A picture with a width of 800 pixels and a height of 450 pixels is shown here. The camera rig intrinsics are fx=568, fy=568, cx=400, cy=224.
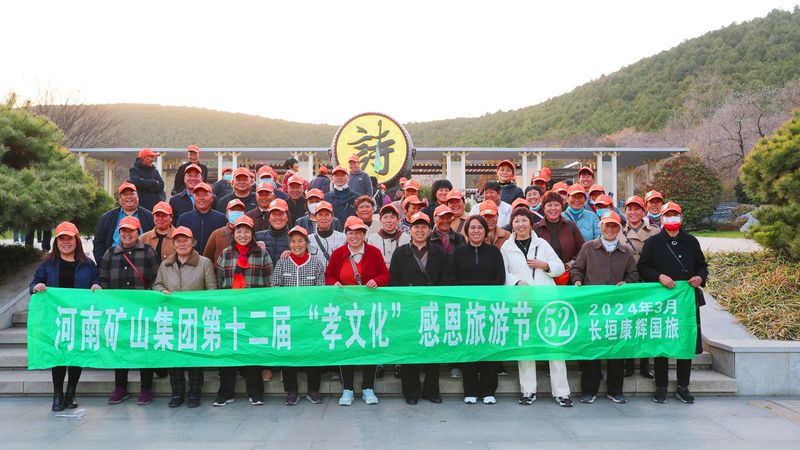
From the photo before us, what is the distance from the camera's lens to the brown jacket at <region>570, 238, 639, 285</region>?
533 centimetres

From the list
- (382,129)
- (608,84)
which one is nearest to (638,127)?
(608,84)

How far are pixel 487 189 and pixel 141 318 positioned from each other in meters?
3.99

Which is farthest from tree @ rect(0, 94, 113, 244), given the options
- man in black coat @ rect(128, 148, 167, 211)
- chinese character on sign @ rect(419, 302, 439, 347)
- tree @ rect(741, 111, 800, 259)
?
tree @ rect(741, 111, 800, 259)

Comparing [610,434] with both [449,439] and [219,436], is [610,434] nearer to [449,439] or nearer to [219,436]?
[449,439]

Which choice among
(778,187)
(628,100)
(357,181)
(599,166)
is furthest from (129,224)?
(628,100)

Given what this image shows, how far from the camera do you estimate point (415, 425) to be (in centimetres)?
451

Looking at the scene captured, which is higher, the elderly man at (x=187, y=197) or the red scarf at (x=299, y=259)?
the elderly man at (x=187, y=197)

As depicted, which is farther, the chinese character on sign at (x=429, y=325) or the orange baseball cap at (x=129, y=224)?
the chinese character on sign at (x=429, y=325)

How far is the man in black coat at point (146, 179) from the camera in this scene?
7250 mm

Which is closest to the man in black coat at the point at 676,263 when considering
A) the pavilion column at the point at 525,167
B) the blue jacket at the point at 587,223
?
the blue jacket at the point at 587,223

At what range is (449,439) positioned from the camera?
419cm

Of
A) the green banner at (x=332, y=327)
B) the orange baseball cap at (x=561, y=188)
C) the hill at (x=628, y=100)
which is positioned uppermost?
the hill at (x=628, y=100)

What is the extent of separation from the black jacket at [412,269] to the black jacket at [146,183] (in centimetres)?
390

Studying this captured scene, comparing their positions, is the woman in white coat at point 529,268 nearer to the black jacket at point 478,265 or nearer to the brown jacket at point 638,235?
the black jacket at point 478,265
